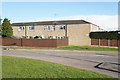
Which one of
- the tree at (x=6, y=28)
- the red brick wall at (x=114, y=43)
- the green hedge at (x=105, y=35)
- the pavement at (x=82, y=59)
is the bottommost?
the pavement at (x=82, y=59)

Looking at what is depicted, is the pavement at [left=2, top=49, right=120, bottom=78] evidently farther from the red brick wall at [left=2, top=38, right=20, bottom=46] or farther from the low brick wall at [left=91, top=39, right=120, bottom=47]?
the red brick wall at [left=2, top=38, right=20, bottom=46]

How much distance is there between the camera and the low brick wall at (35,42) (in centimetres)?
3286

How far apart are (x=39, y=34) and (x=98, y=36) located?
49.0 feet

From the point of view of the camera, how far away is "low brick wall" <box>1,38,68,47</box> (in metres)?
32.9

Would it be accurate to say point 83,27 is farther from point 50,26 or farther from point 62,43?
point 50,26

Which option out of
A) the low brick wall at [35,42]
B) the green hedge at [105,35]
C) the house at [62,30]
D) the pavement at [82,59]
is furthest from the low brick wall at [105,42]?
the pavement at [82,59]

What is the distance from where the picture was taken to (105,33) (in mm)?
36000

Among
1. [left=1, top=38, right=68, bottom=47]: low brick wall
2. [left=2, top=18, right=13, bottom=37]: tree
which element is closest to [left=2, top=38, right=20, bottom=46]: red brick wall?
[left=1, top=38, right=68, bottom=47]: low brick wall

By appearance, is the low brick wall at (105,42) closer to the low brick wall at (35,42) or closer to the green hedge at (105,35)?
→ the green hedge at (105,35)

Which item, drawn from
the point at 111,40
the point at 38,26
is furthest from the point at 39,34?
the point at 111,40

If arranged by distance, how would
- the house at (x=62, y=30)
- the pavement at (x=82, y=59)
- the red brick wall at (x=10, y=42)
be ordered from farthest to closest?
the house at (x=62, y=30) < the red brick wall at (x=10, y=42) < the pavement at (x=82, y=59)

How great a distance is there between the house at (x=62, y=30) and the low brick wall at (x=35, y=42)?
245cm

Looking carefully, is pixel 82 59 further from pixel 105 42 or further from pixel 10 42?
pixel 10 42

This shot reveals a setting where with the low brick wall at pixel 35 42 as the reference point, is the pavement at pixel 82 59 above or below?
below
